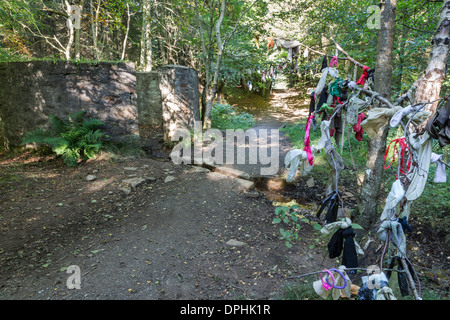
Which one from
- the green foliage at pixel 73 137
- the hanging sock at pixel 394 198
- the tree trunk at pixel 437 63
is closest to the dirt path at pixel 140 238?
the green foliage at pixel 73 137

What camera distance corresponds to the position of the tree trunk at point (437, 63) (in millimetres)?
2717

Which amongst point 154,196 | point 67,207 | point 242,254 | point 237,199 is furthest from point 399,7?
point 67,207

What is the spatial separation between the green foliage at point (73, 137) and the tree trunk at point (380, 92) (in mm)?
5379

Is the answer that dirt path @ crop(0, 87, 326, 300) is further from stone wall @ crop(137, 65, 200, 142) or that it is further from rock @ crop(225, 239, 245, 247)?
stone wall @ crop(137, 65, 200, 142)

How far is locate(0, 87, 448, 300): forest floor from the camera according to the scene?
2498 millimetres

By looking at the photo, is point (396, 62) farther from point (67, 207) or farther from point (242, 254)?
point (67, 207)

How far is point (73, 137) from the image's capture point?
5590 millimetres

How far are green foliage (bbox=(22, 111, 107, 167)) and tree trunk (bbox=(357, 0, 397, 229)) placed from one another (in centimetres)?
538

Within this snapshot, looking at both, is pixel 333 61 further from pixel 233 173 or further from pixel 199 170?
pixel 199 170

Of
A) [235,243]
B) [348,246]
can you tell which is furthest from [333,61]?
[235,243]

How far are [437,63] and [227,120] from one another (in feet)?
26.8

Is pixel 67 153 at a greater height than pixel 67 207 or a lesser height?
greater
